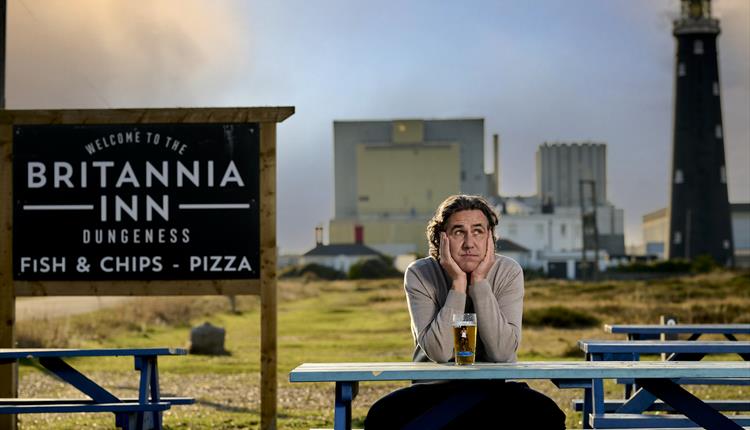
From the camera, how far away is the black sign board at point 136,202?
694 cm

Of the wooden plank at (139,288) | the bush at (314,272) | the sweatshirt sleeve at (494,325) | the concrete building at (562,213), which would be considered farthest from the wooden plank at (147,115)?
the concrete building at (562,213)

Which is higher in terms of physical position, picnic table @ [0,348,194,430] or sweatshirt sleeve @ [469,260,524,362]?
sweatshirt sleeve @ [469,260,524,362]

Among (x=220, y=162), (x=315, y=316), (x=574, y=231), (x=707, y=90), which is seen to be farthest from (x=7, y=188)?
(x=574, y=231)

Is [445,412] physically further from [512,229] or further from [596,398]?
[512,229]

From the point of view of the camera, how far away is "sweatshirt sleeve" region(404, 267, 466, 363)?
12.9ft

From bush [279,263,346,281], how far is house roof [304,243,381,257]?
2.67 m

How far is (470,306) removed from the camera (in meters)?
4.13

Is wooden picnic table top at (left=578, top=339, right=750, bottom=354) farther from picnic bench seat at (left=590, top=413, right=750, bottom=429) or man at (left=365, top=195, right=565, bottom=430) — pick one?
man at (left=365, top=195, right=565, bottom=430)

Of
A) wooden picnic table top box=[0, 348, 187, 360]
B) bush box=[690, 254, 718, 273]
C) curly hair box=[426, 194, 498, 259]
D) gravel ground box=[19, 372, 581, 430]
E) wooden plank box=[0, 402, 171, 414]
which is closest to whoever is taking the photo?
curly hair box=[426, 194, 498, 259]

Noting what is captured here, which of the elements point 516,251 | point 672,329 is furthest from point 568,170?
point 672,329

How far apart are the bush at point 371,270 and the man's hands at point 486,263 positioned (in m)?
57.2

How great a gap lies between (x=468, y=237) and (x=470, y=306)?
9.3 inches

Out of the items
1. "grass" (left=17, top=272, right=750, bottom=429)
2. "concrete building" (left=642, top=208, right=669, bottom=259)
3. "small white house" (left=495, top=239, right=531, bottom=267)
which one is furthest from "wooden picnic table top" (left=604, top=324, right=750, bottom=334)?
"concrete building" (left=642, top=208, right=669, bottom=259)

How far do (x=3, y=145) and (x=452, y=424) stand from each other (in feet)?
14.3
